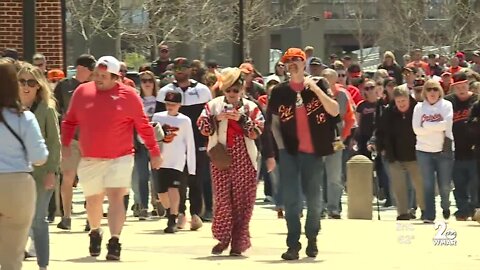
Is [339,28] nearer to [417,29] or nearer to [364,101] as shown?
[417,29]

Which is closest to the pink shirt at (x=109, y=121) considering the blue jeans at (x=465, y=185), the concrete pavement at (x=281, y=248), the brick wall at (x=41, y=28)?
the concrete pavement at (x=281, y=248)

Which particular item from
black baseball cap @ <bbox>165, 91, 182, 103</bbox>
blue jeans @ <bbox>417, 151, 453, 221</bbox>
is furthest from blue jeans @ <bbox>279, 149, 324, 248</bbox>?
blue jeans @ <bbox>417, 151, 453, 221</bbox>

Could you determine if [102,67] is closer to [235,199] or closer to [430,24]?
[235,199]

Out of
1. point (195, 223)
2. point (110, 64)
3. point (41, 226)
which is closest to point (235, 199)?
point (110, 64)

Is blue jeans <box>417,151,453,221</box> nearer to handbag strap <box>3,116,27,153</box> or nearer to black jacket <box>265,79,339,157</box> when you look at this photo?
black jacket <box>265,79,339,157</box>

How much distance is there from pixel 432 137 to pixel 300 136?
5.02 metres

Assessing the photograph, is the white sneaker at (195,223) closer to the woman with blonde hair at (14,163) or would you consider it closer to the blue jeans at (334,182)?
the blue jeans at (334,182)

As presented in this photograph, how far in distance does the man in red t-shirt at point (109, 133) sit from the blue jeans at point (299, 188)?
1.21 m

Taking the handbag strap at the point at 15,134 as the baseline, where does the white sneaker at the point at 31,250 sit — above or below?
below

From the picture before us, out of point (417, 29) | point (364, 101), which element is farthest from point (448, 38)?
point (364, 101)

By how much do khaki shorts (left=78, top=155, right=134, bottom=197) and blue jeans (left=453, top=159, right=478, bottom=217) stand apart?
21.6 feet

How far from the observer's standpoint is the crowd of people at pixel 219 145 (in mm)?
11227

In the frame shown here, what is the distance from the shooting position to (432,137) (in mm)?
17391

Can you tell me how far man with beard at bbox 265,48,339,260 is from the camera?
12.7 meters
